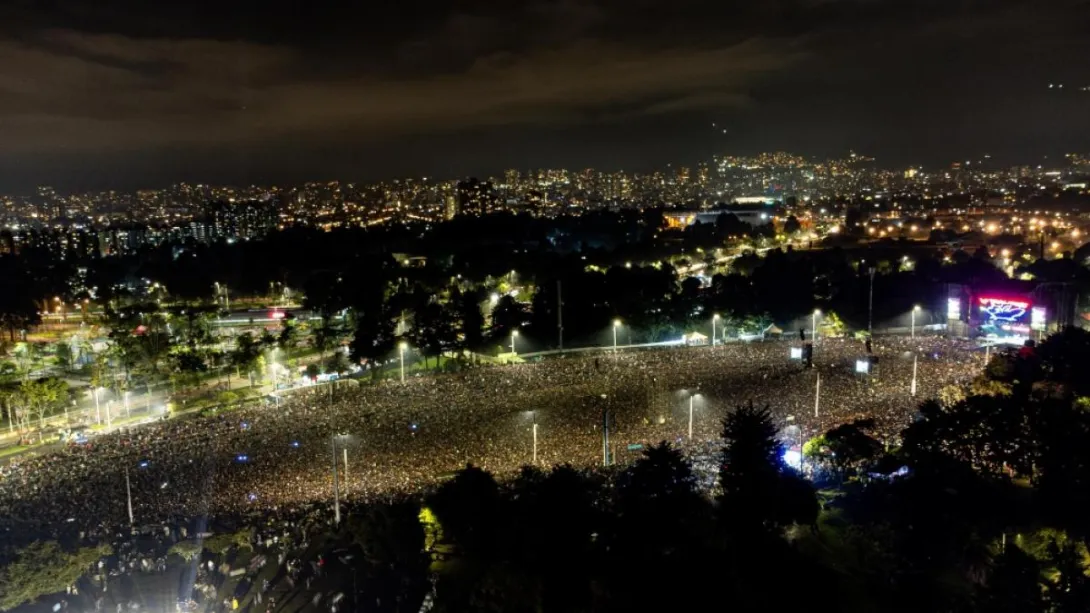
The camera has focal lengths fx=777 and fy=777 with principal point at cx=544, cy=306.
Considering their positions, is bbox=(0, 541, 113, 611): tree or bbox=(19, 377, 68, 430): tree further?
bbox=(19, 377, 68, 430): tree

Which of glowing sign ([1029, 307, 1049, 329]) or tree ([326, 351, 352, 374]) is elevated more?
glowing sign ([1029, 307, 1049, 329])

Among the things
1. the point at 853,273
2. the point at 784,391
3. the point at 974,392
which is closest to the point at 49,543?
the point at 784,391

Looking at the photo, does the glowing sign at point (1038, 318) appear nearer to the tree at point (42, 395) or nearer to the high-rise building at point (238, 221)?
the tree at point (42, 395)

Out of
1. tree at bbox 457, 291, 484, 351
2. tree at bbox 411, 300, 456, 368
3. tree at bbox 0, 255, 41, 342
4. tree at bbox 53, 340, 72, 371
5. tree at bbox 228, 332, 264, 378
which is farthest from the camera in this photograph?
tree at bbox 0, 255, 41, 342

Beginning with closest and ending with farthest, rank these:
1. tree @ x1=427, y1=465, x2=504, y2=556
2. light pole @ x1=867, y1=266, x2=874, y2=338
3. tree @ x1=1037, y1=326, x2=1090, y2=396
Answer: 1. tree @ x1=427, y1=465, x2=504, y2=556
2. tree @ x1=1037, y1=326, x2=1090, y2=396
3. light pole @ x1=867, y1=266, x2=874, y2=338

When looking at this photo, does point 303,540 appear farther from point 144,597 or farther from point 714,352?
point 714,352

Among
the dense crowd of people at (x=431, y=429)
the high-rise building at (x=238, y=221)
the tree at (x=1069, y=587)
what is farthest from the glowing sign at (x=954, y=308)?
the high-rise building at (x=238, y=221)

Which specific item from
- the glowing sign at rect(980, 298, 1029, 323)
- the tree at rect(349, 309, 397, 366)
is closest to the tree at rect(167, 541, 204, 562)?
the tree at rect(349, 309, 397, 366)

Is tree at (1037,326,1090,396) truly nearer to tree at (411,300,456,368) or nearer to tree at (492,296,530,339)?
tree at (492,296,530,339)
